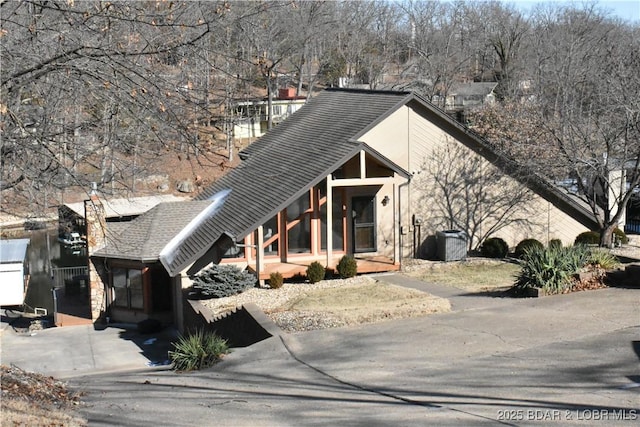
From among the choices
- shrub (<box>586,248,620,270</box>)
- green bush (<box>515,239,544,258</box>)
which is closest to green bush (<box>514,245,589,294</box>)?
shrub (<box>586,248,620,270</box>)

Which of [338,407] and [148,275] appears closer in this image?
[338,407]

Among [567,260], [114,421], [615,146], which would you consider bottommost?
[114,421]

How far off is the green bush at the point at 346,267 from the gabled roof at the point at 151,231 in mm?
5654

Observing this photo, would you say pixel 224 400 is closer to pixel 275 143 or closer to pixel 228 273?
pixel 228 273

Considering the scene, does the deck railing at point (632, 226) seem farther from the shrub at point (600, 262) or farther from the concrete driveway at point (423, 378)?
the concrete driveway at point (423, 378)

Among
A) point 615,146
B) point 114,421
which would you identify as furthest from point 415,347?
point 615,146

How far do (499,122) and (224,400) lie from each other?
2012cm

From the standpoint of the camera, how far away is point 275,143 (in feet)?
93.2

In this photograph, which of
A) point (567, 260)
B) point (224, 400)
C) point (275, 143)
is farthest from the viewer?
point (275, 143)

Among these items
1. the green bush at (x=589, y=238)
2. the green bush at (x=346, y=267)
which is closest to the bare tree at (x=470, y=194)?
the green bush at (x=589, y=238)

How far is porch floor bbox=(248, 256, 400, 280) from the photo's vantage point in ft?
72.0

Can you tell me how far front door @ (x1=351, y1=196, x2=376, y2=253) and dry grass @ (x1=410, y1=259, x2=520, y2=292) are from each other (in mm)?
1602

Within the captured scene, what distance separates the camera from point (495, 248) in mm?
25250

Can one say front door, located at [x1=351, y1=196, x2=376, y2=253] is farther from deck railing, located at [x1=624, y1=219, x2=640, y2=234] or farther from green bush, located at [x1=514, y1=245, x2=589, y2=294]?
deck railing, located at [x1=624, y1=219, x2=640, y2=234]
